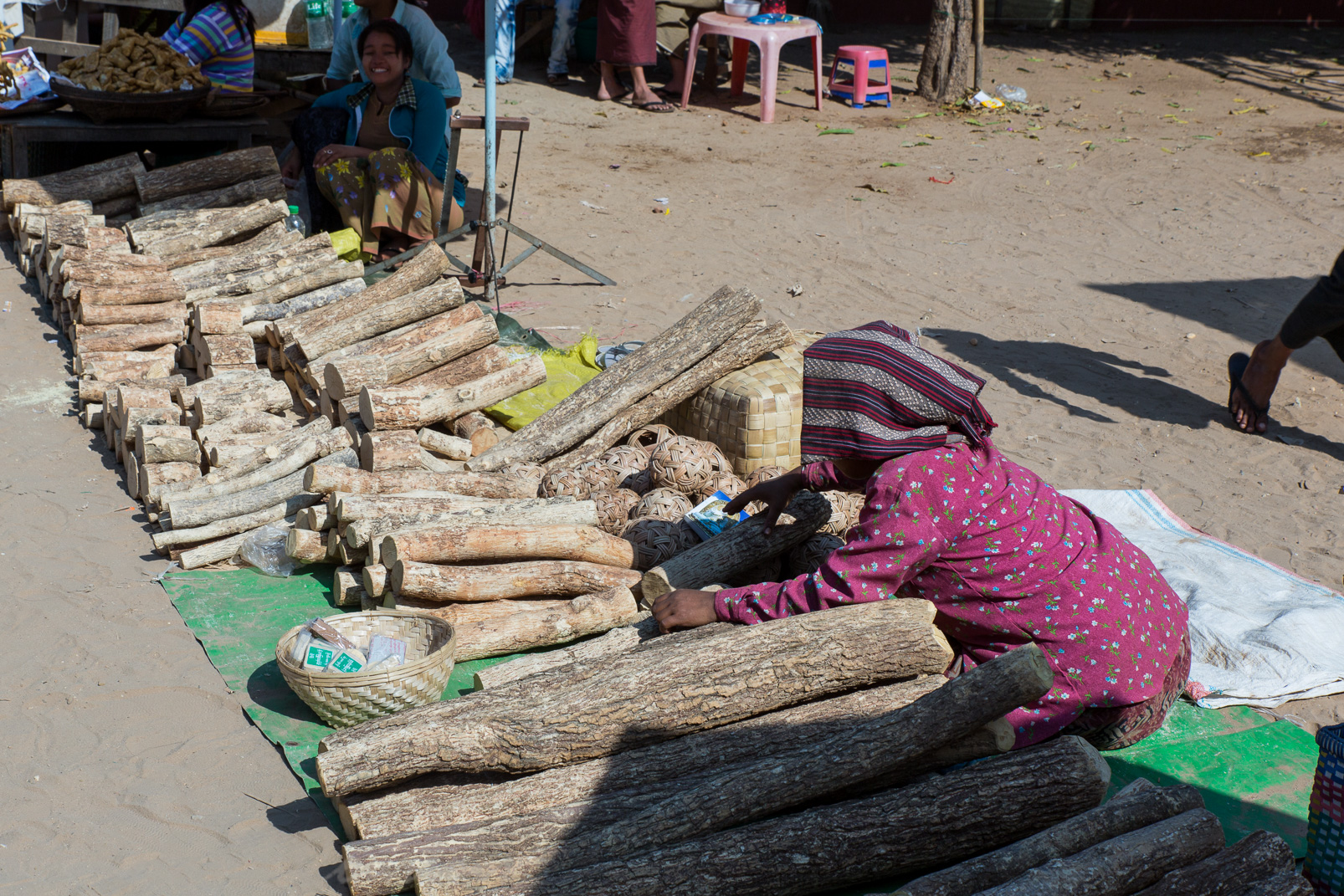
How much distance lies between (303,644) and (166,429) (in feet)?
6.38

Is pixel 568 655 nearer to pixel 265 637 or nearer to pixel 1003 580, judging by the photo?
pixel 265 637

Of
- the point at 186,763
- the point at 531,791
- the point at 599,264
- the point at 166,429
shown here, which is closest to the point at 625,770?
the point at 531,791

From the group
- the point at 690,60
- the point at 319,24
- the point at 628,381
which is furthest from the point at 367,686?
the point at 690,60

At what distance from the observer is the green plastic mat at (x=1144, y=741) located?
3316 mm

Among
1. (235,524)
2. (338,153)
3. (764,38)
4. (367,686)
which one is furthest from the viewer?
(764,38)

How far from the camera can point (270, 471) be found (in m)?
4.85

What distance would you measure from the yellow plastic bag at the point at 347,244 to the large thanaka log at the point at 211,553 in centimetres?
315

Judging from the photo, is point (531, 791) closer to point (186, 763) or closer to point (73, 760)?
point (186, 763)

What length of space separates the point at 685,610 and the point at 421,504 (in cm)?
139

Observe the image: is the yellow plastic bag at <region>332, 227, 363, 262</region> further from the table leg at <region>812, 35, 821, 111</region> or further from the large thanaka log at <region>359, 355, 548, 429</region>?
the table leg at <region>812, 35, 821, 111</region>

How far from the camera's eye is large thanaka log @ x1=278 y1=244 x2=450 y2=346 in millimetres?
5902

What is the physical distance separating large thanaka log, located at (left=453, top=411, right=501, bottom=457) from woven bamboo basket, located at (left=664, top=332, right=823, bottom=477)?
95cm

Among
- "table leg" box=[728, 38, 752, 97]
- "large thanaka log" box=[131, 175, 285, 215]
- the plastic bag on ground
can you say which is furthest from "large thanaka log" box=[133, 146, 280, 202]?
"table leg" box=[728, 38, 752, 97]

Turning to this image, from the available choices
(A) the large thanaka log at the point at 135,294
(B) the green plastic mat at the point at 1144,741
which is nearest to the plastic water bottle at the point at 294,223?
(A) the large thanaka log at the point at 135,294
